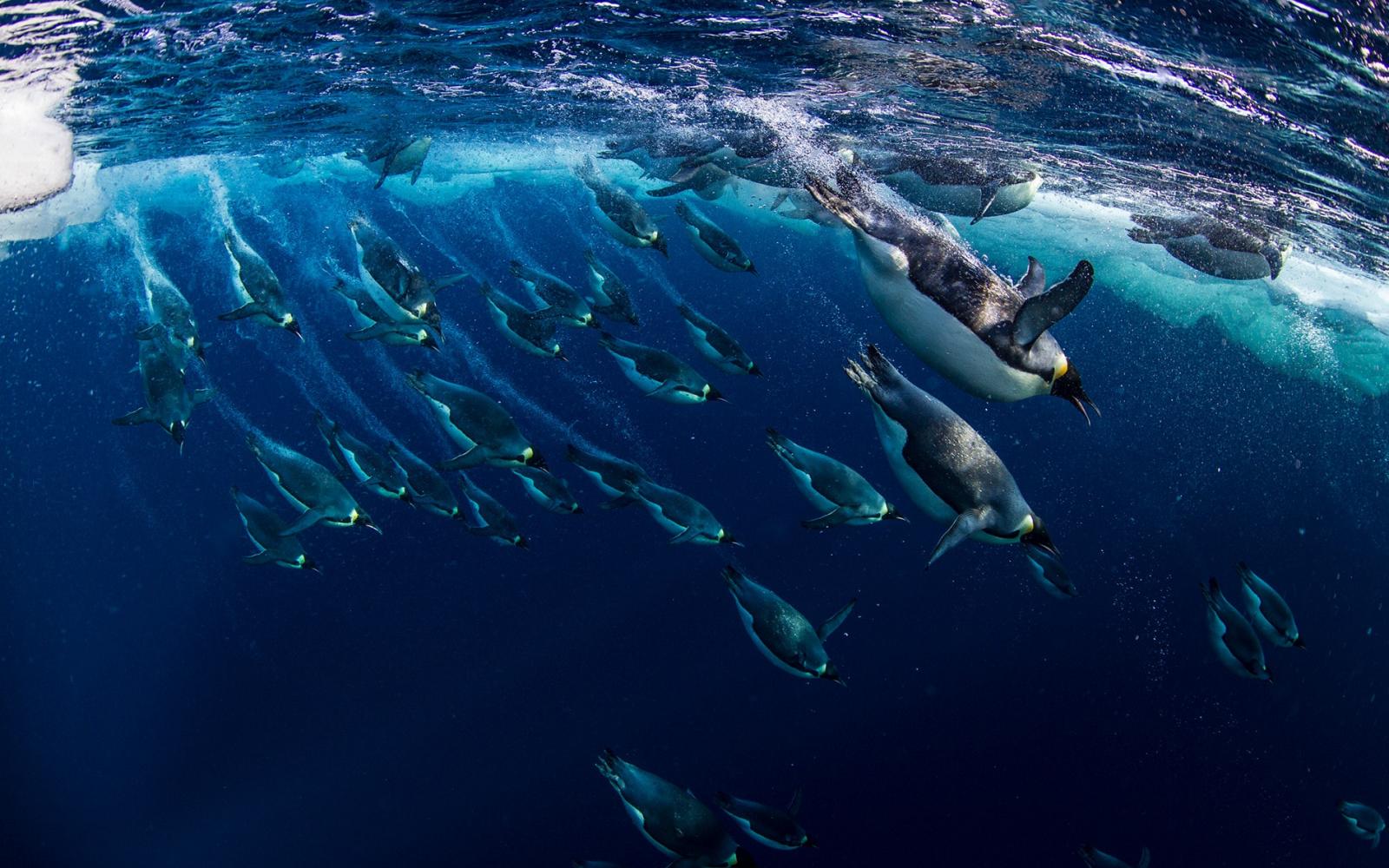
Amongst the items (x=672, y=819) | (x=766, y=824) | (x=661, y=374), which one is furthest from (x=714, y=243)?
(x=766, y=824)

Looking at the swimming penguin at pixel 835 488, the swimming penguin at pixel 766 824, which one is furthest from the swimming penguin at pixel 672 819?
the swimming penguin at pixel 835 488

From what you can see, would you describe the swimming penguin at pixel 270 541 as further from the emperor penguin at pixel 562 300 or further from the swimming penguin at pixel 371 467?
the emperor penguin at pixel 562 300

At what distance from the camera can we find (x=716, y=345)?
6133 mm

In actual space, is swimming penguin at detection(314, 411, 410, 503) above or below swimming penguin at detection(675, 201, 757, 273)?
below

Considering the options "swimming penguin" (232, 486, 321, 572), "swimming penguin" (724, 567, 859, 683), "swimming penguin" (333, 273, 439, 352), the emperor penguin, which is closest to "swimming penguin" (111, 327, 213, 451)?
"swimming penguin" (232, 486, 321, 572)

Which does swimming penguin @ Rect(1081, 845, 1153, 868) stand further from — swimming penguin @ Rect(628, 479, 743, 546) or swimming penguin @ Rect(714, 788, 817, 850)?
swimming penguin @ Rect(628, 479, 743, 546)

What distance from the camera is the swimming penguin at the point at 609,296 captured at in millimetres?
6402

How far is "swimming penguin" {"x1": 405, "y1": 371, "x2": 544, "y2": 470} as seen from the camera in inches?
215

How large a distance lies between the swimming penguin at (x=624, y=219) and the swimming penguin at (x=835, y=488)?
273 centimetres

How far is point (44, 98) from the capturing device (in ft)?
33.0

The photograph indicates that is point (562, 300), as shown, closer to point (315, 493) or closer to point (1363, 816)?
point (315, 493)

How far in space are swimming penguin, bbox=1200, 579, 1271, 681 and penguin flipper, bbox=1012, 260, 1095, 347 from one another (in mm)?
5384

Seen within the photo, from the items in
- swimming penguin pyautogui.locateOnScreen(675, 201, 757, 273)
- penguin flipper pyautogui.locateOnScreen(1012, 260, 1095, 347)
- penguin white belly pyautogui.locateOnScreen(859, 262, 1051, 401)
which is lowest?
swimming penguin pyautogui.locateOnScreen(675, 201, 757, 273)

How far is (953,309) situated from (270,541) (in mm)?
6586
